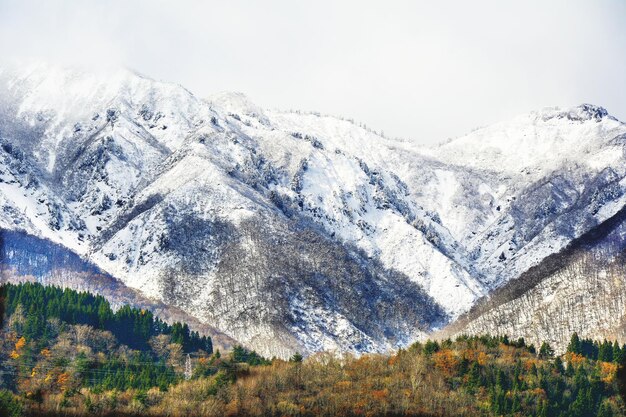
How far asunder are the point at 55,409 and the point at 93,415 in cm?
725

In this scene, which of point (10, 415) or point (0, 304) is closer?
point (0, 304)

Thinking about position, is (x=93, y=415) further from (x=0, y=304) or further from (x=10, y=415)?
(x=0, y=304)

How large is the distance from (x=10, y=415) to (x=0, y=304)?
61.2 meters

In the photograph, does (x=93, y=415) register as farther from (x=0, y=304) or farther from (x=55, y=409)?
(x=0, y=304)

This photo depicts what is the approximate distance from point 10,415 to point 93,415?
1735cm

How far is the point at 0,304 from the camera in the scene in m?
134

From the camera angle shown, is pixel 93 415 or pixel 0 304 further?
pixel 93 415

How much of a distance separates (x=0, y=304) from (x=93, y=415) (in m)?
71.2

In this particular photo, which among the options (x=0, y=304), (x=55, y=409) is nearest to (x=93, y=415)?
(x=55, y=409)

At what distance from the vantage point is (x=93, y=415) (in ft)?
653

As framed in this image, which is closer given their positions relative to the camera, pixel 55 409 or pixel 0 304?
pixel 0 304

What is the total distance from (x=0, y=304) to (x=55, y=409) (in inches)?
2752
